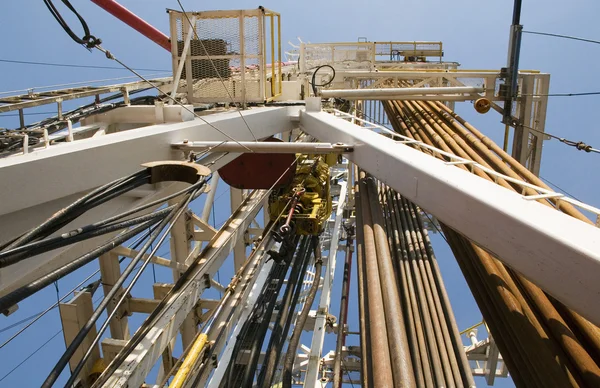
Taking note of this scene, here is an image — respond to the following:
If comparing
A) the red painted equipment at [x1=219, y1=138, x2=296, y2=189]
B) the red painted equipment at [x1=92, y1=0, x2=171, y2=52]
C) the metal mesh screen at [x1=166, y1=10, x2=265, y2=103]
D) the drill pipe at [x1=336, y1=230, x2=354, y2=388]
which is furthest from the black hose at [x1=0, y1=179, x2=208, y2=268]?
the red painted equipment at [x1=92, y1=0, x2=171, y2=52]

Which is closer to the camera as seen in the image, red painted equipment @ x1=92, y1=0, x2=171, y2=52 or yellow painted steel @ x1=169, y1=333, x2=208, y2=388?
yellow painted steel @ x1=169, y1=333, x2=208, y2=388

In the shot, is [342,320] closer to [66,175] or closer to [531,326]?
[531,326]

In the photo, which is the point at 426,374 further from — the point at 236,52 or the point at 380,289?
the point at 236,52

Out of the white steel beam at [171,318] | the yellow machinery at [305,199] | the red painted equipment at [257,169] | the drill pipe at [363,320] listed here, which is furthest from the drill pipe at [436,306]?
the red painted equipment at [257,169]

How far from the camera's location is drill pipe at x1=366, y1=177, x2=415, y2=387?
229 centimetres

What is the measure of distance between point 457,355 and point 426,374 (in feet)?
1.59

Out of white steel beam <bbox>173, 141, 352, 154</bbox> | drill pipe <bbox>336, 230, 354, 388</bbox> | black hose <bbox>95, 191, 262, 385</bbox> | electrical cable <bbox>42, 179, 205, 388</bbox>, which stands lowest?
drill pipe <bbox>336, 230, 354, 388</bbox>

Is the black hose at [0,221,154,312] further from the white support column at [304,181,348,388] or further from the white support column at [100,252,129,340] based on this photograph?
the white support column at [100,252,129,340]

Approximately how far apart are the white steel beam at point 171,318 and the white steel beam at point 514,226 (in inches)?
59.2

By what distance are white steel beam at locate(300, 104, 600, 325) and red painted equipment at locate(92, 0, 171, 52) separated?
5994mm

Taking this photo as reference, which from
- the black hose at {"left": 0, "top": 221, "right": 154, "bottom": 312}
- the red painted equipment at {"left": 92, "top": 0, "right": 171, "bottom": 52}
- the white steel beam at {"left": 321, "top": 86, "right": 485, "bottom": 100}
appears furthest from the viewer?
the red painted equipment at {"left": 92, "top": 0, "right": 171, "bottom": 52}

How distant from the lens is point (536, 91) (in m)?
7.60

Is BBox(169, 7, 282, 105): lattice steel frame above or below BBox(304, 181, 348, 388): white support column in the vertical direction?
above

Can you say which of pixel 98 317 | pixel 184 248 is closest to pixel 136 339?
pixel 98 317
